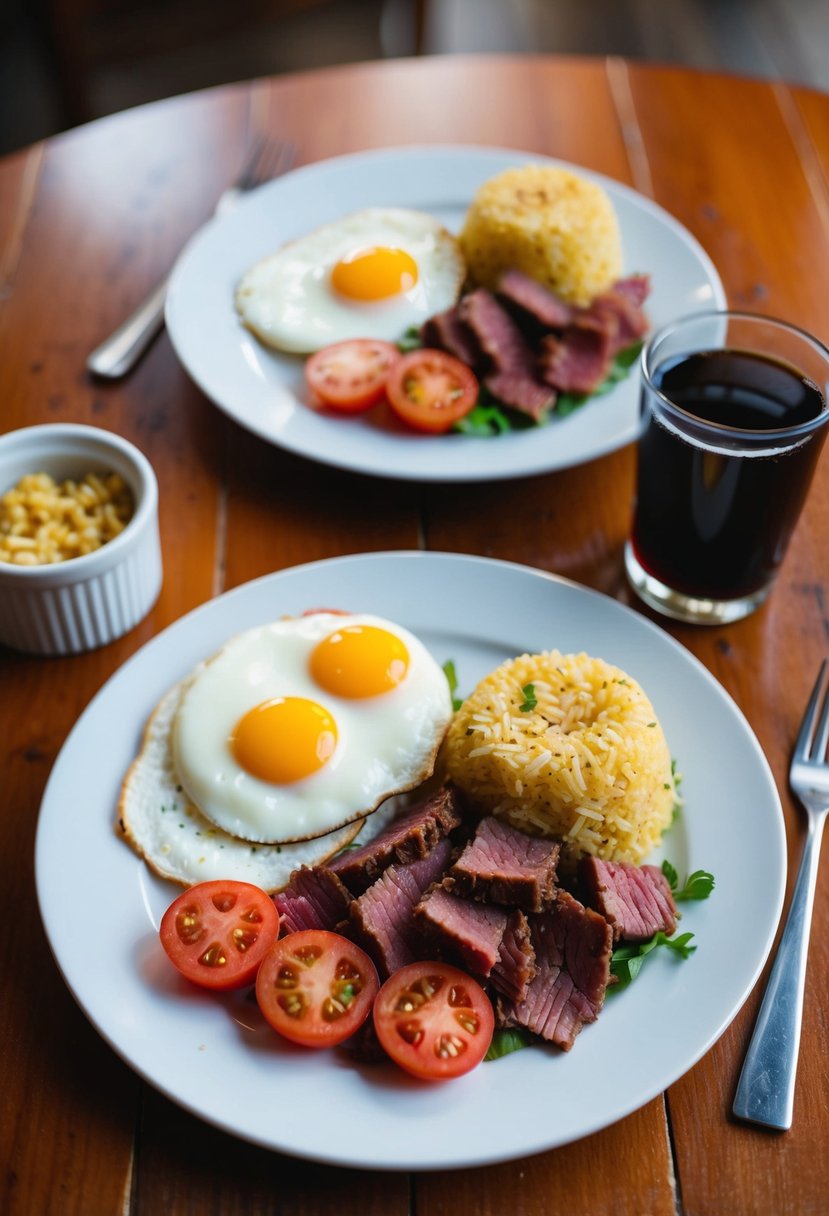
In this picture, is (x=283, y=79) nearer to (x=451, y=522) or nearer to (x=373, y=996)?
(x=451, y=522)

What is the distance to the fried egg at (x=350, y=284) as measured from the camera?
3066mm

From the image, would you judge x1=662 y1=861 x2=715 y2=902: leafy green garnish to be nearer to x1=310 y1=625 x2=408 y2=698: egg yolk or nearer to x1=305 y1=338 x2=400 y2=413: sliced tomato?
x1=310 y1=625 x2=408 y2=698: egg yolk

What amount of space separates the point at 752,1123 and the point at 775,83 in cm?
366

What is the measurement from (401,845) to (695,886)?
1.68 ft

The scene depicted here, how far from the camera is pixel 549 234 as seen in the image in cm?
305

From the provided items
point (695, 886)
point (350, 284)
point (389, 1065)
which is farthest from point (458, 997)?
point (350, 284)

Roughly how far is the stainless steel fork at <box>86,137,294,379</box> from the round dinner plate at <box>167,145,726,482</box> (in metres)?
0.09

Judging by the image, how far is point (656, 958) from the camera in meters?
1.87

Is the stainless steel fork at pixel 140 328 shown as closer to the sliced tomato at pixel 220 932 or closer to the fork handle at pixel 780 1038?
the sliced tomato at pixel 220 932

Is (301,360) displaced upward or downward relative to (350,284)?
downward

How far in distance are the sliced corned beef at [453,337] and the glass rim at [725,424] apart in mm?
628

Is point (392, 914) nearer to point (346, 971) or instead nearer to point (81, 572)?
point (346, 971)

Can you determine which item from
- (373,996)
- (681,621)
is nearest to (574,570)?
(681,621)

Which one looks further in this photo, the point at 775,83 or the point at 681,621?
the point at 775,83
